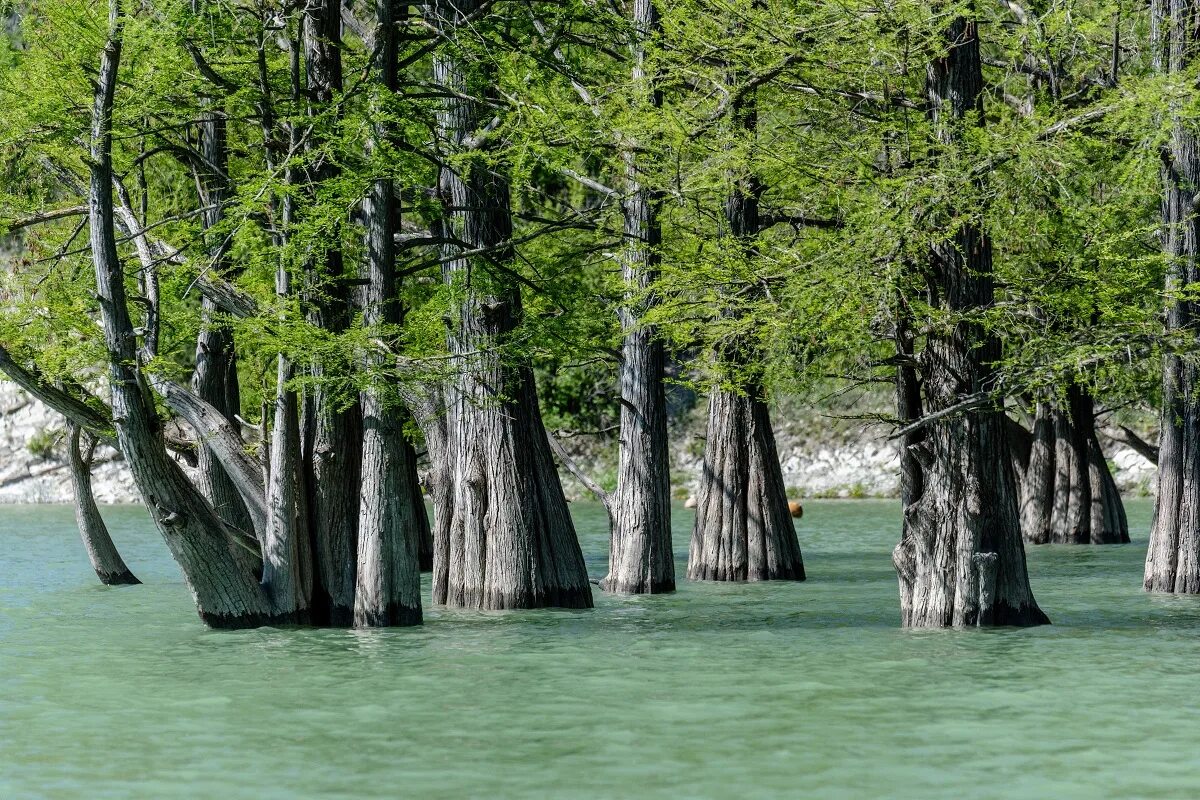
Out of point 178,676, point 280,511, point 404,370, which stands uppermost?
point 404,370

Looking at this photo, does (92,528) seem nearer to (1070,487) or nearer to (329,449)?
(329,449)

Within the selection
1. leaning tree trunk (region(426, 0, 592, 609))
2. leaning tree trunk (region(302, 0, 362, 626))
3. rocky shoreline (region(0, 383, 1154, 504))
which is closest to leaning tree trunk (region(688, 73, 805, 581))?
leaning tree trunk (region(426, 0, 592, 609))

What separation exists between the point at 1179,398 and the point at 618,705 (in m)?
9.23

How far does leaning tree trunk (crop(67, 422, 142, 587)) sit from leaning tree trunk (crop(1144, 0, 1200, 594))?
13702mm

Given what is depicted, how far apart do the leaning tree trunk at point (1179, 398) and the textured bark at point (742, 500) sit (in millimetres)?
5030

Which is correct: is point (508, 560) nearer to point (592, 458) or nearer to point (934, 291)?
point (934, 291)

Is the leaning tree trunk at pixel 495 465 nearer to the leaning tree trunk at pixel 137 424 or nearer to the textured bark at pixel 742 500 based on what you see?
the leaning tree trunk at pixel 137 424

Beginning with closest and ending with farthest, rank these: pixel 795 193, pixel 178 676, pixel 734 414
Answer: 1. pixel 178 676
2. pixel 795 193
3. pixel 734 414

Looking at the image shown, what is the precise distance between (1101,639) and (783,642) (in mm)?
2989

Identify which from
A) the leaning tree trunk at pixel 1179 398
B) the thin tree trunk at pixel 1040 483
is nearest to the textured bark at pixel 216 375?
the leaning tree trunk at pixel 1179 398

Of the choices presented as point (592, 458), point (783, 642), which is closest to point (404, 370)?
point (783, 642)

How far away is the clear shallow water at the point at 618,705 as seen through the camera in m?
9.27

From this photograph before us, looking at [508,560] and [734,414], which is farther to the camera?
[734,414]

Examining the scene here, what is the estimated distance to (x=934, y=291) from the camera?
1490cm
